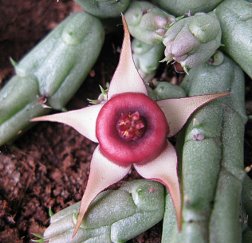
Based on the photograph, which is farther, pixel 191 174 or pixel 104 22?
pixel 104 22

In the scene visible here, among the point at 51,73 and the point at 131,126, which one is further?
the point at 51,73

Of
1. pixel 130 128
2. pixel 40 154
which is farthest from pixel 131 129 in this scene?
pixel 40 154

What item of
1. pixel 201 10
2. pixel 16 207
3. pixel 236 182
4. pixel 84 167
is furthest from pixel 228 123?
pixel 16 207

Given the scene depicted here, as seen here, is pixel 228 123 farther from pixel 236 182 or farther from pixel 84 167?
pixel 84 167

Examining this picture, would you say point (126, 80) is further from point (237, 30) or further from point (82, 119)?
point (237, 30)

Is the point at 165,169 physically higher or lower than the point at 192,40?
lower

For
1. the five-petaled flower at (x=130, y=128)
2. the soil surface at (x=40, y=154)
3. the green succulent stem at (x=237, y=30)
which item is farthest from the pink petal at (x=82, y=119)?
the green succulent stem at (x=237, y=30)
